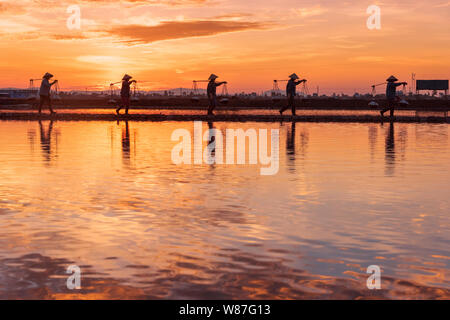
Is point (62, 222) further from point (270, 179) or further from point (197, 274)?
point (270, 179)

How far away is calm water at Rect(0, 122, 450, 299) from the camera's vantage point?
4.95 meters

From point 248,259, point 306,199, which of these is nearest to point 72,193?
point 306,199

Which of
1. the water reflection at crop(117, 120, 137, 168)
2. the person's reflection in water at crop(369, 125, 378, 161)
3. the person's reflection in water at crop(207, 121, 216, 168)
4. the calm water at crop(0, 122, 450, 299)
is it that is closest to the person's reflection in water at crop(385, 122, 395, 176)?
the calm water at crop(0, 122, 450, 299)

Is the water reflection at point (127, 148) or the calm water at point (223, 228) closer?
the calm water at point (223, 228)

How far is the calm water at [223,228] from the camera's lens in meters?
4.95

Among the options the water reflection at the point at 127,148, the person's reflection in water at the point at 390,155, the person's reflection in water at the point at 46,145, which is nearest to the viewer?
the person's reflection in water at the point at 390,155

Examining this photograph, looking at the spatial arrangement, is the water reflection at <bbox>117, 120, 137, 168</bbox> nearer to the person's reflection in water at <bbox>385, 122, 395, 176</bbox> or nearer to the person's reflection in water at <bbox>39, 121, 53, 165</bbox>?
the person's reflection in water at <bbox>39, 121, 53, 165</bbox>

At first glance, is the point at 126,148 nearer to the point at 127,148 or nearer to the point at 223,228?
the point at 127,148

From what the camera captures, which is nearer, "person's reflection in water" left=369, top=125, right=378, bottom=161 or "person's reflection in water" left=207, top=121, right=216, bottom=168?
"person's reflection in water" left=207, top=121, right=216, bottom=168

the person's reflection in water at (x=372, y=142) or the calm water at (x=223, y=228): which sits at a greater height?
the person's reflection in water at (x=372, y=142)

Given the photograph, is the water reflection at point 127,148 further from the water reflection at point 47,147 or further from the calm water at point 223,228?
the water reflection at point 47,147

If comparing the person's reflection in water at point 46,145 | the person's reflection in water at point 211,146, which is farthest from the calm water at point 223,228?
the person's reflection in water at point 211,146

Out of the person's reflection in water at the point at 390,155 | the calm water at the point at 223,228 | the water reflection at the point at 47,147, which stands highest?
the water reflection at the point at 47,147
